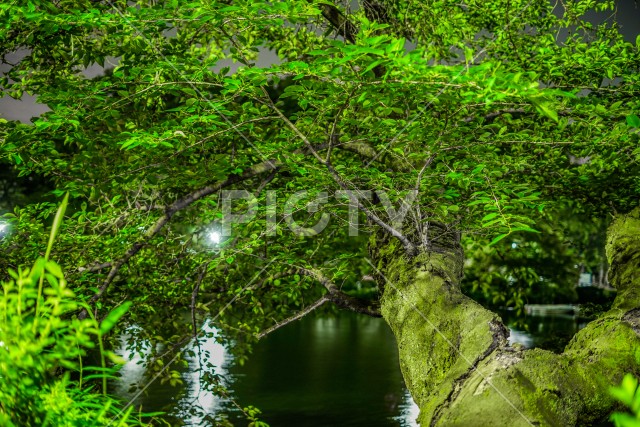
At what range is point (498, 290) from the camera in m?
7.88

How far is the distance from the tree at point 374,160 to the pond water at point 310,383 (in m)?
2.86

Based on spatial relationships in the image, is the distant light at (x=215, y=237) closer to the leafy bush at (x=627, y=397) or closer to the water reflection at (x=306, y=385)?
the water reflection at (x=306, y=385)

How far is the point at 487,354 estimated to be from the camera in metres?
4.10

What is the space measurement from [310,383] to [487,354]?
48.6ft

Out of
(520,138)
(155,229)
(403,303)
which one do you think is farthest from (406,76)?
(155,229)

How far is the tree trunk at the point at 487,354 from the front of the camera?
372 cm

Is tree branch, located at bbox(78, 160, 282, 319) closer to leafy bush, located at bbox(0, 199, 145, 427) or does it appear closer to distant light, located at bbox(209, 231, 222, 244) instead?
distant light, located at bbox(209, 231, 222, 244)

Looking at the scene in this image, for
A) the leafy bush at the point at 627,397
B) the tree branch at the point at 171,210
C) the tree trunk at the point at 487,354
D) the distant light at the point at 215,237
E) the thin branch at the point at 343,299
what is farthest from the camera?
the distant light at the point at 215,237

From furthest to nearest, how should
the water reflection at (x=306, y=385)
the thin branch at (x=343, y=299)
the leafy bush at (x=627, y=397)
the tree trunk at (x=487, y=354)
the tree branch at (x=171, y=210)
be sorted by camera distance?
the water reflection at (x=306, y=385)
the thin branch at (x=343, y=299)
the tree branch at (x=171, y=210)
the tree trunk at (x=487, y=354)
the leafy bush at (x=627, y=397)

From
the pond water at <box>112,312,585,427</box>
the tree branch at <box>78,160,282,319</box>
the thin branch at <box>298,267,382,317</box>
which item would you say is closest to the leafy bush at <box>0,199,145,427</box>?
the tree branch at <box>78,160,282,319</box>

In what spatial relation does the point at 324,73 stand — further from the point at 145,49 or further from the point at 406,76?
the point at 145,49

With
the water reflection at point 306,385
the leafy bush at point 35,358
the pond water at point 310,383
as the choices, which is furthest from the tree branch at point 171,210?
the water reflection at point 306,385

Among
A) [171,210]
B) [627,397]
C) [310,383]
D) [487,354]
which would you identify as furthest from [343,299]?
[310,383]

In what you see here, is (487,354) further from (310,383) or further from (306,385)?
(310,383)
